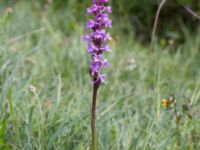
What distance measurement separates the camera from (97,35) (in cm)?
237

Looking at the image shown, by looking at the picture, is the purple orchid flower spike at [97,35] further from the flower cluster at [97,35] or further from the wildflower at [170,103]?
the wildflower at [170,103]

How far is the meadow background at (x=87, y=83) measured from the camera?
10.0 ft

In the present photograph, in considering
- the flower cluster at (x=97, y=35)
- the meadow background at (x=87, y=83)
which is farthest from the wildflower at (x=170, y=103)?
the flower cluster at (x=97, y=35)

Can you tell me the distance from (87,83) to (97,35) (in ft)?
6.92

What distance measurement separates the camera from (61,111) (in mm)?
3426

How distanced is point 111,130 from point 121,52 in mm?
2413

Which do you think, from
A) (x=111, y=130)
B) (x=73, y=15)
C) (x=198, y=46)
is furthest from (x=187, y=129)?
(x=73, y=15)

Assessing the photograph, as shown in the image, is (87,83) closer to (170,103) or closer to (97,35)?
(170,103)

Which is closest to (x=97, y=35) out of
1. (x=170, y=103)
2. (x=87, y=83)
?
(x=170, y=103)

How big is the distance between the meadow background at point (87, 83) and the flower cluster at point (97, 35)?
0.52 metres

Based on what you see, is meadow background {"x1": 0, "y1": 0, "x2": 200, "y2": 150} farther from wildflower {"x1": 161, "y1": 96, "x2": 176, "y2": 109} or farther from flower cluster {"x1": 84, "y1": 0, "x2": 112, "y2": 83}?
flower cluster {"x1": 84, "y1": 0, "x2": 112, "y2": 83}

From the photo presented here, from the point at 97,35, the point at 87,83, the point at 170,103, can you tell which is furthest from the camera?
the point at 87,83

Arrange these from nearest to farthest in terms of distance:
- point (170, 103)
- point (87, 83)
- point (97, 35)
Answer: point (97, 35)
point (170, 103)
point (87, 83)

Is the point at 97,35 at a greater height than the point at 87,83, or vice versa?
the point at 97,35
